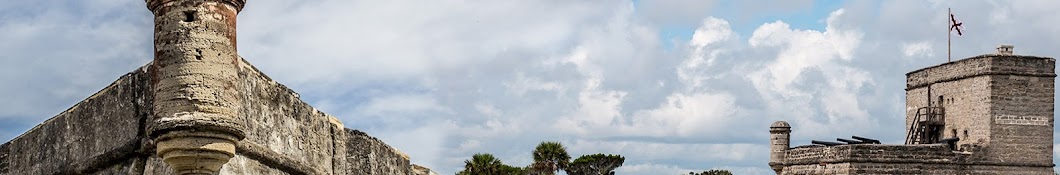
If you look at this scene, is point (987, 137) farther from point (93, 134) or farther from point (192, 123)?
point (192, 123)

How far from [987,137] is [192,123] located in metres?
20.7

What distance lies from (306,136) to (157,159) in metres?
1.76

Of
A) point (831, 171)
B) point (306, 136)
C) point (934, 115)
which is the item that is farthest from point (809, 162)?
point (306, 136)

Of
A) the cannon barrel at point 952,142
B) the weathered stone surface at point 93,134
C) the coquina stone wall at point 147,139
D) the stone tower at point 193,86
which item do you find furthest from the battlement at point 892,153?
the stone tower at point 193,86

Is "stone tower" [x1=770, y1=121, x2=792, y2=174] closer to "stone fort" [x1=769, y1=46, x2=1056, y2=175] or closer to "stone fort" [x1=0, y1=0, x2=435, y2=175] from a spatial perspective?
"stone fort" [x1=769, y1=46, x2=1056, y2=175]

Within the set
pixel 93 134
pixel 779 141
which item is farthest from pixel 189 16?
pixel 779 141

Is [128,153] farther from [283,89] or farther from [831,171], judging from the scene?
[831,171]

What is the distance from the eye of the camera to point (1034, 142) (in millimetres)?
27719

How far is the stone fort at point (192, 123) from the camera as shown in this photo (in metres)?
9.39

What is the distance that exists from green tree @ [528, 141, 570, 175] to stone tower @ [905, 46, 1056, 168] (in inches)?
477

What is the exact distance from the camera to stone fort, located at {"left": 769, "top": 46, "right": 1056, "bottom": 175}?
27.4 metres

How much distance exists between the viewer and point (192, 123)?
9320 mm

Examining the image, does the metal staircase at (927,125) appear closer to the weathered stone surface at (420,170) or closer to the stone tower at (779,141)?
the stone tower at (779,141)

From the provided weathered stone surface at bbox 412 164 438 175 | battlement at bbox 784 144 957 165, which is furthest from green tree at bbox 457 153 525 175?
weathered stone surface at bbox 412 164 438 175
